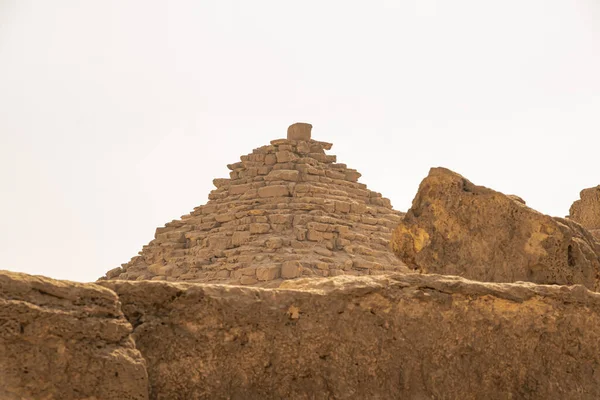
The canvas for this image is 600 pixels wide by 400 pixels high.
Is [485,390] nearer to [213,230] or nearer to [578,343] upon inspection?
[578,343]

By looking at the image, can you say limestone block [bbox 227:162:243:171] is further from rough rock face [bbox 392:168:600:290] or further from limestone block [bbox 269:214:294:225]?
rough rock face [bbox 392:168:600:290]

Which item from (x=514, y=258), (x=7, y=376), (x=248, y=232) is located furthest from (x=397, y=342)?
(x=248, y=232)

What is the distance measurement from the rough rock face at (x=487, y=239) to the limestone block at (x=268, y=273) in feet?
56.2

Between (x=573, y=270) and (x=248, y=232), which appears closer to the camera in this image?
(x=573, y=270)

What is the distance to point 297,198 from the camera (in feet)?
87.9

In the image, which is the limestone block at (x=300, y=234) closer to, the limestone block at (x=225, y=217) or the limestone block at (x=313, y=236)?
the limestone block at (x=313, y=236)

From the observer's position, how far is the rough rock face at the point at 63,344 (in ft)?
8.16

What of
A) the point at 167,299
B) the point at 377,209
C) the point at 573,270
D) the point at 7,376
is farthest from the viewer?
the point at 377,209

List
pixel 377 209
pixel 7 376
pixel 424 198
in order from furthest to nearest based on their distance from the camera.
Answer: pixel 377 209 < pixel 424 198 < pixel 7 376

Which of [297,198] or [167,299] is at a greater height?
[297,198]

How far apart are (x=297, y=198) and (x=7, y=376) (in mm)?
24358

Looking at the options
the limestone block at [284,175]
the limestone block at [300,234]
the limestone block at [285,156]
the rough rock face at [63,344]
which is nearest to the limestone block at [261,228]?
the limestone block at [300,234]

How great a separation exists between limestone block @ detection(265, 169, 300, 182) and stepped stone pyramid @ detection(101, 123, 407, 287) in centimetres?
3

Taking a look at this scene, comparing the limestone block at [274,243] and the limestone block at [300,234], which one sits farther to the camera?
the limestone block at [300,234]
